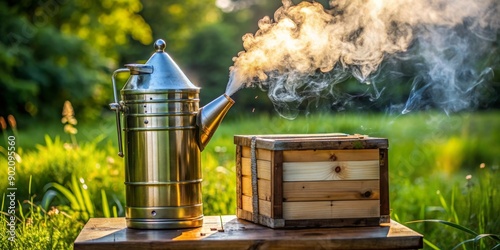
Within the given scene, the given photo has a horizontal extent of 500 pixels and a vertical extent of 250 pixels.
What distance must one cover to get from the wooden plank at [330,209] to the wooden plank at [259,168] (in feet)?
0.52

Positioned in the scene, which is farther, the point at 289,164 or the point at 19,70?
the point at 19,70

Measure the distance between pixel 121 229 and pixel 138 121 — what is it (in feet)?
1.59

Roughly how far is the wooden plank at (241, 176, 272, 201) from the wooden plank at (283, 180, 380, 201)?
8 cm

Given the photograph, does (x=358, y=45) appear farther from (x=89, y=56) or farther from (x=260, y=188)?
(x=89, y=56)

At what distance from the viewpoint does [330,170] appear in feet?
10.7

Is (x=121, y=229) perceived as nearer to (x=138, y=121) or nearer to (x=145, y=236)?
(x=145, y=236)

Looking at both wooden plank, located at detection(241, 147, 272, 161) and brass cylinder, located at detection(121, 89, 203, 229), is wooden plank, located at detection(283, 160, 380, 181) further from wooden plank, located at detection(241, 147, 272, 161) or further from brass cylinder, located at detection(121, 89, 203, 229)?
brass cylinder, located at detection(121, 89, 203, 229)

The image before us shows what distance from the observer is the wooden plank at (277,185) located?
3.21 m

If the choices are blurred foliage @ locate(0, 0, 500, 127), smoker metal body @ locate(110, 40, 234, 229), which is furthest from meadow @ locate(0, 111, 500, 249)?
smoker metal body @ locate(110, 40, 234, 229)

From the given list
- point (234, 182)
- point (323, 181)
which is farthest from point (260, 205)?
point (234, 182)

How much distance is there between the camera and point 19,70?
43.3ft

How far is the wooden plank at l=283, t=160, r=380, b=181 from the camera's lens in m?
3.24

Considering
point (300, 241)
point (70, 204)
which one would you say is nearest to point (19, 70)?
point (70, 204)


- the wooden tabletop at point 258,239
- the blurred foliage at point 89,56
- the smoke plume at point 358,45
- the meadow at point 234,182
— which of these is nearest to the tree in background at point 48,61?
the blurred foliage at point 89,56
